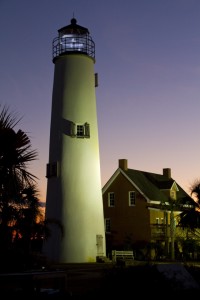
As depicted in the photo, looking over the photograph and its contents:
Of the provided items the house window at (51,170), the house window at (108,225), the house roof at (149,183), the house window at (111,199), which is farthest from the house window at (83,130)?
the house window at (108,225)

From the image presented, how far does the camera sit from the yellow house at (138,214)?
41.5 m

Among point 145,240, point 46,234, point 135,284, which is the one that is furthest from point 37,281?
point 145,240

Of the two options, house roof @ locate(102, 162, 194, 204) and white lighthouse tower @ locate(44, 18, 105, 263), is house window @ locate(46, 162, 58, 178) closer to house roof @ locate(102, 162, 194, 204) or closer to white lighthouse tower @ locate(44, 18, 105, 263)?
white lighthouse tower @ locate(44, 18, 105, 263)

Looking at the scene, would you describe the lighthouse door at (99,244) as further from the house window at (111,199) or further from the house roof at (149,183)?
the house window at (111,199)

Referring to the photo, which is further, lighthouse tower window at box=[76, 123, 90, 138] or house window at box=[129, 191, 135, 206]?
house window at box=[129, 191, 135, 206]

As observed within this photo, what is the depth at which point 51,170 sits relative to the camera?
33250 millimetres

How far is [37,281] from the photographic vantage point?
13.7 metres

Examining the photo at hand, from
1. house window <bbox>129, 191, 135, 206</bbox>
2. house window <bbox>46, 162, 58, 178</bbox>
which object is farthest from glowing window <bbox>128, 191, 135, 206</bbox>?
house window <bbox>46, 162, 58, 178</bbox>

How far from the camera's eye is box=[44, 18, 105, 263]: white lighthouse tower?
106ft

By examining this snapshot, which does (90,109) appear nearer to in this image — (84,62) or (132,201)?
(84,62)

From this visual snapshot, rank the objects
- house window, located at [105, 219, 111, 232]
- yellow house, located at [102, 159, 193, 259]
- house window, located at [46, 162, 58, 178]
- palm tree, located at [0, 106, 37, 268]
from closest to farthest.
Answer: palm tree, located at [0, 106, 37, 268] < house window, located at [46, 162, 58, 178] < yellow house, located at [102, 159, 193, 259] < house window, located at [105, 219, 111, 232]

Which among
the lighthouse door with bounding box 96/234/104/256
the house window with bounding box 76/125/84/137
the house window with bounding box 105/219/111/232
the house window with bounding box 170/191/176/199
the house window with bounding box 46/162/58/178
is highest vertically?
the house window with bounding box 76/125/84/137

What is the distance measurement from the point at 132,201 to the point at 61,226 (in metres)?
13.6

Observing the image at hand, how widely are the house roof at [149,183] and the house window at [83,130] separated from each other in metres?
12.8
